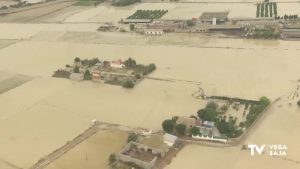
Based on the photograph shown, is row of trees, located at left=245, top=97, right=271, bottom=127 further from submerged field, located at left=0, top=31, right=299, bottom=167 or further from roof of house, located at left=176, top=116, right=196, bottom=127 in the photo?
roof of house, located at left=176, top=116, right=196, bottom=127

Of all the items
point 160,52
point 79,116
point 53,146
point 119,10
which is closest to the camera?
point 53,146

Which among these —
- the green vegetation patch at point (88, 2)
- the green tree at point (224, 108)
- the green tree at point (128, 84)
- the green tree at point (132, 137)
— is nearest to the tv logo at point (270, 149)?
the green tree at point (224, 108)

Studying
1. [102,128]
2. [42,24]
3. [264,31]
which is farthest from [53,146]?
[42,24]

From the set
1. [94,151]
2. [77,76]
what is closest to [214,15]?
[77,76]

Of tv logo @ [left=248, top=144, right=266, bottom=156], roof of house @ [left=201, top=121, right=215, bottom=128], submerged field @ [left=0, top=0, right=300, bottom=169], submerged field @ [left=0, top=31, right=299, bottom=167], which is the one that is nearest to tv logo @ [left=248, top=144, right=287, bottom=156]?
tv logo @ [left=248, top=144, right=266, bottom=156]

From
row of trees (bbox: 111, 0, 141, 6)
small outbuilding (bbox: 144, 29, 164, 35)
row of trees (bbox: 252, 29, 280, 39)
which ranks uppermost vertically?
row of trees (bbox: 111, 0, 141, 6)

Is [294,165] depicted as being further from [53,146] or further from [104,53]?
[104,53]
